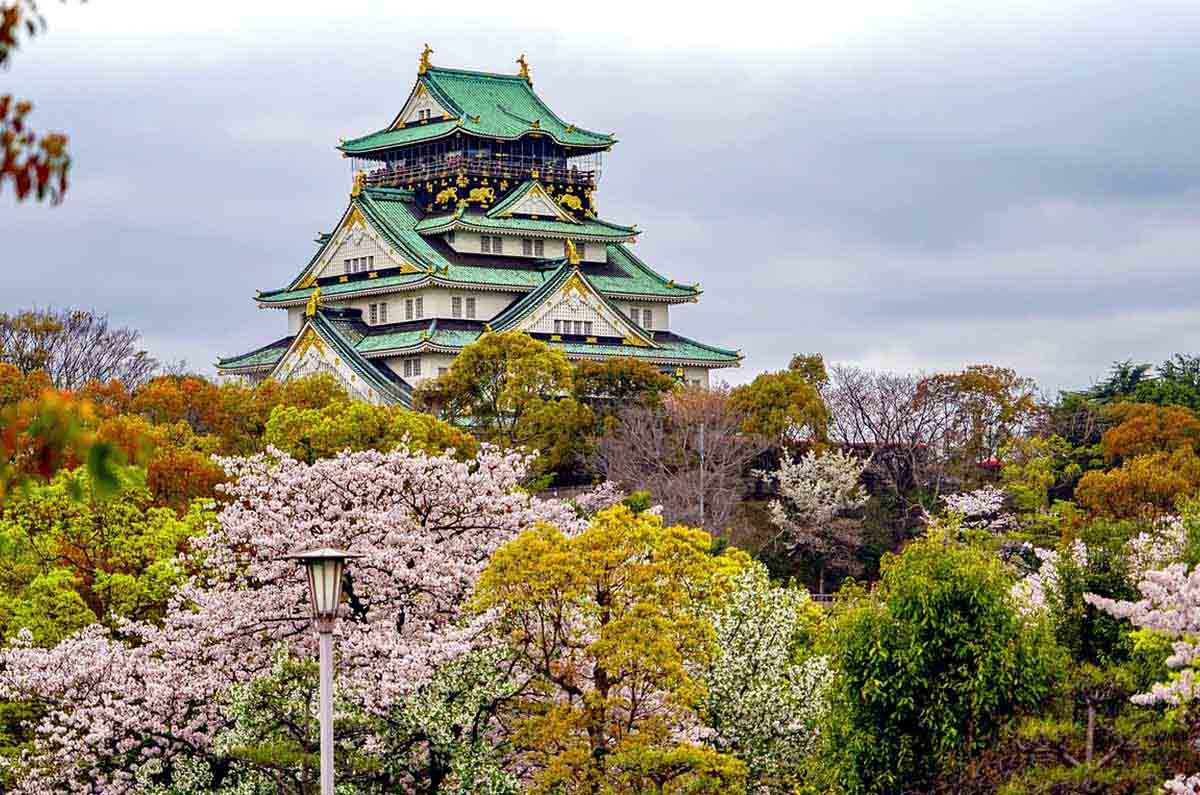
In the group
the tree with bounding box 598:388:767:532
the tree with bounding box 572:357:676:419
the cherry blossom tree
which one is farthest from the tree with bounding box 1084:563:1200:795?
the tree with bounding box 572:357:676:419

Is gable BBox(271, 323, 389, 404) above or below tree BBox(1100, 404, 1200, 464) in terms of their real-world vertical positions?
above

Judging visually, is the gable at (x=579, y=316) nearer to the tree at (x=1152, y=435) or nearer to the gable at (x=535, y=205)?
the gable at (x=535, y=205)

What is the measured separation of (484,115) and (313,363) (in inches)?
579

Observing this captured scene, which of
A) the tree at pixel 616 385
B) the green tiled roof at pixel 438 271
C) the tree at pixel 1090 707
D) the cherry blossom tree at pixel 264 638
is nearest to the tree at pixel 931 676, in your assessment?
the tree at pixel 1090 707

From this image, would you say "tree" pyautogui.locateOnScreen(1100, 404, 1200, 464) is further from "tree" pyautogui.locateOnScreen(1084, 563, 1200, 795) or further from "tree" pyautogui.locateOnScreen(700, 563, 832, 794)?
"tree" pyautogui.locateOnScreen(1084, 563, 1200, 795)

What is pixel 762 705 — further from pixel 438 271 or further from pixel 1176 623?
pixel 438 271

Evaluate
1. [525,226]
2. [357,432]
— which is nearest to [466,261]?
[525,226]

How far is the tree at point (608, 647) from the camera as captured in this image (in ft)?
90.9

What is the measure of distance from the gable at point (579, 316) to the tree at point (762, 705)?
50500 millimetres

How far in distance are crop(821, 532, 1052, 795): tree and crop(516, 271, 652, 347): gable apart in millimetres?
53670

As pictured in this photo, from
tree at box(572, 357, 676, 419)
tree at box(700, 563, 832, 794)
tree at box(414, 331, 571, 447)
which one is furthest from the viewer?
tree at box(572, 357, 676, 419)

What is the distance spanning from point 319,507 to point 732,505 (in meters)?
32.6

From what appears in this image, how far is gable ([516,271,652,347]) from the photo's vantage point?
268ft

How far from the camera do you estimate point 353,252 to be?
286 feet
